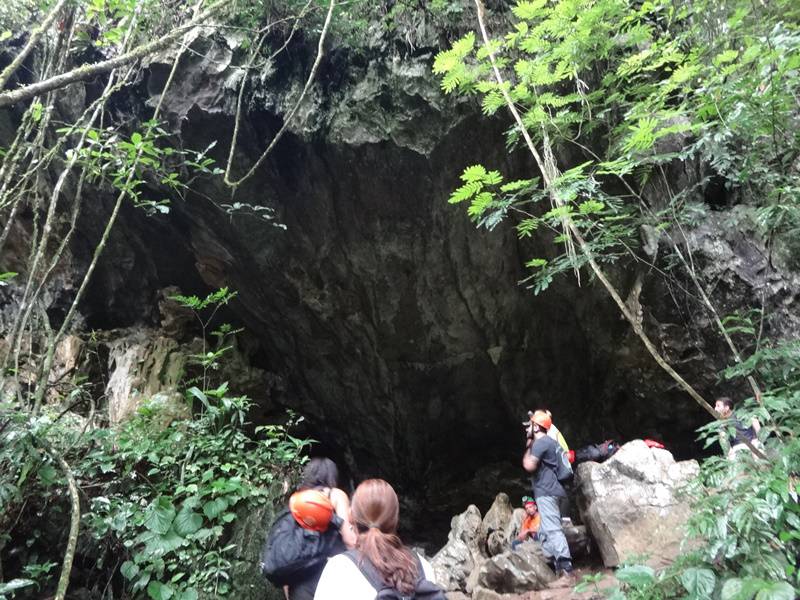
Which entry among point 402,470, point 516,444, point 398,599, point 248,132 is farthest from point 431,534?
point 398,599

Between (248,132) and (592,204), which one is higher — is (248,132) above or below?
above

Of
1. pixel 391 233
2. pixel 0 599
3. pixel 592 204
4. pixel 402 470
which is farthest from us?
pixel 402 470

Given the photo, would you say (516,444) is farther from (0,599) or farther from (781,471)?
(0,599)

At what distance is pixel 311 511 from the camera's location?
242 cm

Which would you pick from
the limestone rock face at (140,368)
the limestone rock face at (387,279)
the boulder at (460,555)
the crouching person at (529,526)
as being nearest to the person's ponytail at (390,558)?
the crouching person at (529,526)

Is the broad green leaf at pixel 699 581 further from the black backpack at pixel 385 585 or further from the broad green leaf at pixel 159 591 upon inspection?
the broad green leaf at pixel 159 591

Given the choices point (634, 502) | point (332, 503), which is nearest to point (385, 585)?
point (332, 503)

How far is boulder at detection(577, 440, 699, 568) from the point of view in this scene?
428 centimetres

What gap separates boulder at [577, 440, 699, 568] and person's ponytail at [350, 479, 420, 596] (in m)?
3.22

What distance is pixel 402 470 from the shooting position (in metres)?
8.90

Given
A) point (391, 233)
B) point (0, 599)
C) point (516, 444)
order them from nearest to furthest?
point (0, 599)
point (391, 233)
point (516, 444)

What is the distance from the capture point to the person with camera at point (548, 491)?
4.47 m

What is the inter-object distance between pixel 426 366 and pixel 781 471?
5.64 m

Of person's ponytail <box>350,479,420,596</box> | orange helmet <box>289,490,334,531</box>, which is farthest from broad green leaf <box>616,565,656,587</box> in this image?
orange helmet <box>289,490,334,531</box>
